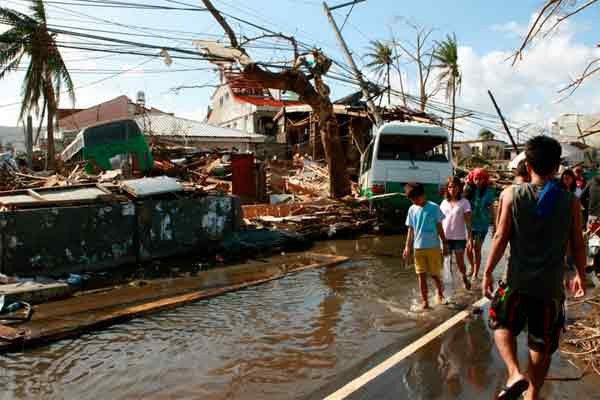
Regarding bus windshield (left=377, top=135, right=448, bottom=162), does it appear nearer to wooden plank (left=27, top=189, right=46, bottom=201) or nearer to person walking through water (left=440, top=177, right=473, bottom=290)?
person walking through water (left=440, top=177, right=473, bottom=290)

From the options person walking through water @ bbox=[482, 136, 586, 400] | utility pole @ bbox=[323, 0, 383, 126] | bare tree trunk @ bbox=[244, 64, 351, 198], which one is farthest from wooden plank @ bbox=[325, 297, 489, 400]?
utility pole @ bbox=[323, 0, 383, 126]

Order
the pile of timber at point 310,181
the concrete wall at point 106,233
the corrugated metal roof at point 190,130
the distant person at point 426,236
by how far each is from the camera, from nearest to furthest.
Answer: the distant person at point 426,236 → the concrete wall at point 106,233 → the pile of timber at point 310,181 → the corrugated metal roof at point 190,130

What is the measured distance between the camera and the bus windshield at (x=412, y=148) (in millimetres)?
14086

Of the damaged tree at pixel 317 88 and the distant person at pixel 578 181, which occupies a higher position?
the damaged tree at pixel 317 88

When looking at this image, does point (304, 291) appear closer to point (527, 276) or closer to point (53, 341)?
point (53, 341)

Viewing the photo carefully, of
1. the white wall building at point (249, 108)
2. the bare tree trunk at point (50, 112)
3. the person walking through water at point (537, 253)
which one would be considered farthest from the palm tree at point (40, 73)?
the person walking through water at point (537, 253)

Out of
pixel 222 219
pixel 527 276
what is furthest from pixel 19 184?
pixel 527 276

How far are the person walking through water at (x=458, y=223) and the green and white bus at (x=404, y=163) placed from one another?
20.2ft

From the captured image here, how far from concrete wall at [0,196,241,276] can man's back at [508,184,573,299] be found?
708 centimetres

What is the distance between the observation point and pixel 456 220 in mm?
7258

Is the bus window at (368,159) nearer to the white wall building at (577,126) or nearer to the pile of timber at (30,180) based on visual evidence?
the white wall building at (577,126)

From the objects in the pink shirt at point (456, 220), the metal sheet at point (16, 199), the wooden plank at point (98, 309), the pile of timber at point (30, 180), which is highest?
the pile of timber at point (30, 180)

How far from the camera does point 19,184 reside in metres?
10.9

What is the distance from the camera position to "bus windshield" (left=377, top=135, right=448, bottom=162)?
46.2ft
